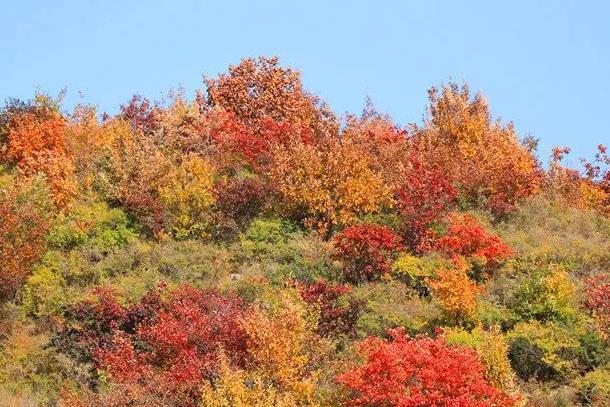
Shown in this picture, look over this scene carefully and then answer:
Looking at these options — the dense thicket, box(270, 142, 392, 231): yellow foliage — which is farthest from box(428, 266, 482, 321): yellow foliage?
box(270, 142, 392, 231): yellow foliage

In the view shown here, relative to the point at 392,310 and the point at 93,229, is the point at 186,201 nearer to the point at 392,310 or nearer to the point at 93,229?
the point at 93,229

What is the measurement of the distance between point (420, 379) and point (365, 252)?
40.7 ft

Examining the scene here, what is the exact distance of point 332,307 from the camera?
3534cm

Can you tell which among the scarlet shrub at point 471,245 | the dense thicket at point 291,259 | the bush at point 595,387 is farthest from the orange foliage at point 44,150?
the bush at point 595,387

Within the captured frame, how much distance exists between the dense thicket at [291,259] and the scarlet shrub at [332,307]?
0.24 ft

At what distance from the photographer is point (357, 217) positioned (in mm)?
42500

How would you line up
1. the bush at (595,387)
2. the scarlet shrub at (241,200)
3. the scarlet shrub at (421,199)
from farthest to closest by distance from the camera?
the scarlet shrub at (241,200), the scarlet shrub at (421,199), the bush at (595,387)

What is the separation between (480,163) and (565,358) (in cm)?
1578

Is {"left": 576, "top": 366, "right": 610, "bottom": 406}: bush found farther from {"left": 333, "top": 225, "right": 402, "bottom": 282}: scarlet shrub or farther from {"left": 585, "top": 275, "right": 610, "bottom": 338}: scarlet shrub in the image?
{"left": 333, "top": 225, "right": 402, "bottom": 282}: scarlet shrub

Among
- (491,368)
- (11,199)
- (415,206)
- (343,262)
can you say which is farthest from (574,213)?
(11,199)

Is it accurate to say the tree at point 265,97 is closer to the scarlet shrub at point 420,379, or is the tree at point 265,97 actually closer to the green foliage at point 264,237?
the green foliage at point 264,237

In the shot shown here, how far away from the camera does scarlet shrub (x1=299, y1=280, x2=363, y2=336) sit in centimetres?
3438

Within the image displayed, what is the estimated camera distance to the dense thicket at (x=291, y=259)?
1142 inches

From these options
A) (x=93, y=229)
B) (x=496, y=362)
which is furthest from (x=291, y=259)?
(x=496, y=362)
